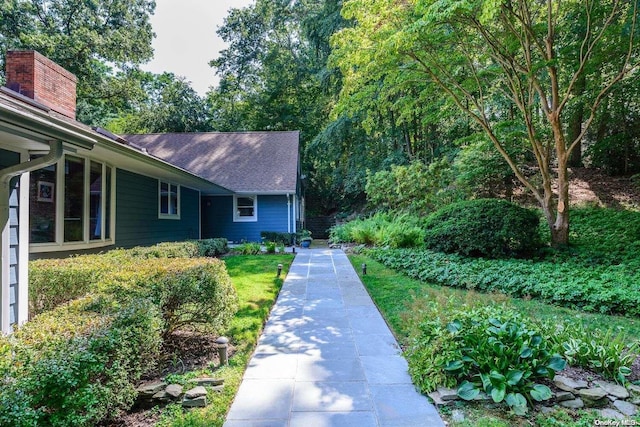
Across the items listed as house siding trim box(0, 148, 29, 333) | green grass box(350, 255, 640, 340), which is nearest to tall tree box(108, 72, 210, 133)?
green grass box(350, 255, 640, 340)

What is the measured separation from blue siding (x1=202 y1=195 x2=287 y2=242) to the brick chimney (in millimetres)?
8382

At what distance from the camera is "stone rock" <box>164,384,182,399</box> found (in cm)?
280

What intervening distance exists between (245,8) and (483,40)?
22.9m

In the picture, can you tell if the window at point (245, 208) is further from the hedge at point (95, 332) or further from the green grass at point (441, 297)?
the hedge at point (95, 332)

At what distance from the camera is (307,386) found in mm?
3047

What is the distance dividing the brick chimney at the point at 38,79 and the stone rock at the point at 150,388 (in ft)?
17.0

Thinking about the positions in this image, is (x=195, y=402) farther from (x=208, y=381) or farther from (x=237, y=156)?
(x=237, y=156)

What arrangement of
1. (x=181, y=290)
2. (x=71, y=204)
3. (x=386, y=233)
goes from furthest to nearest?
(x=386, y=233) < (x=71, y=204) < (x=181, y=290)

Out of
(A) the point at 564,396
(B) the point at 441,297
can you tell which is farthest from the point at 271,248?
(A) the point at 564,396

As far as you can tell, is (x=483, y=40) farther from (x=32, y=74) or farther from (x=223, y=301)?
(x=32, y=74)

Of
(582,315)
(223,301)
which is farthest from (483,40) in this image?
(223,301)

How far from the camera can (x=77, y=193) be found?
6.34 metres

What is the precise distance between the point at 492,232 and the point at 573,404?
5.80m

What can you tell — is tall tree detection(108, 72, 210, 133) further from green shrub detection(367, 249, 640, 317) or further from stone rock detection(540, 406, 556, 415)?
stone rock detection(540, 406, 556, 415)
